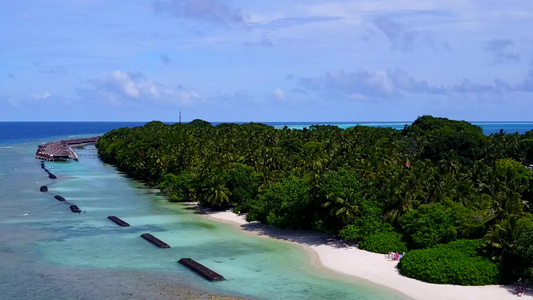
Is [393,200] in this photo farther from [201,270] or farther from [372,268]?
[201,270]

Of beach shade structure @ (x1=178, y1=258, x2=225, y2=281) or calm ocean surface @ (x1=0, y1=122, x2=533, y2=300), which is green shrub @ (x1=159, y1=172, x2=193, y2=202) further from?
beach shade structure @ (x1=178, y1=258, x2=225, y2=281)

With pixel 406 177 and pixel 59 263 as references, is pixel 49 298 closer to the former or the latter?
pixel 59 263

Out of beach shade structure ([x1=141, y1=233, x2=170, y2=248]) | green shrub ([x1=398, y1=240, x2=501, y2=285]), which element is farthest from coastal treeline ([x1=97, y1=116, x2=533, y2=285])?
beach shade structure ([x1=141, y1=233, x2=170, y2=248])

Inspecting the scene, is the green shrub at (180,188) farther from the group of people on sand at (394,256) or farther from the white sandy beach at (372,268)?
the group of people on sand at (394,256)

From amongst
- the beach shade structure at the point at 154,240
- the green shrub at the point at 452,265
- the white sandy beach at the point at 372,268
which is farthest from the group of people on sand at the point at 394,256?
the beach shade structure at the point at 154,240

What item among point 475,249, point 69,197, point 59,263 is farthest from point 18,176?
point 475,249

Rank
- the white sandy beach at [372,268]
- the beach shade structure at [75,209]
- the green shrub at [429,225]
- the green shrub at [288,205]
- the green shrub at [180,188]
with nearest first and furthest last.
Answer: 1. the white sandy beach at [372,268]
2. the green shrub at [429,225]
3. the green shrub at [288,205]
4. the beach shade structure at [75,209]
5. the green shrub at [180,188]

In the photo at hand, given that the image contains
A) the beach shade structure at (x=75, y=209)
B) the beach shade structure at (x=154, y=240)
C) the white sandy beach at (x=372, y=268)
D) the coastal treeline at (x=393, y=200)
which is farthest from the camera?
the beach shade structure at (x=75, y=209)
